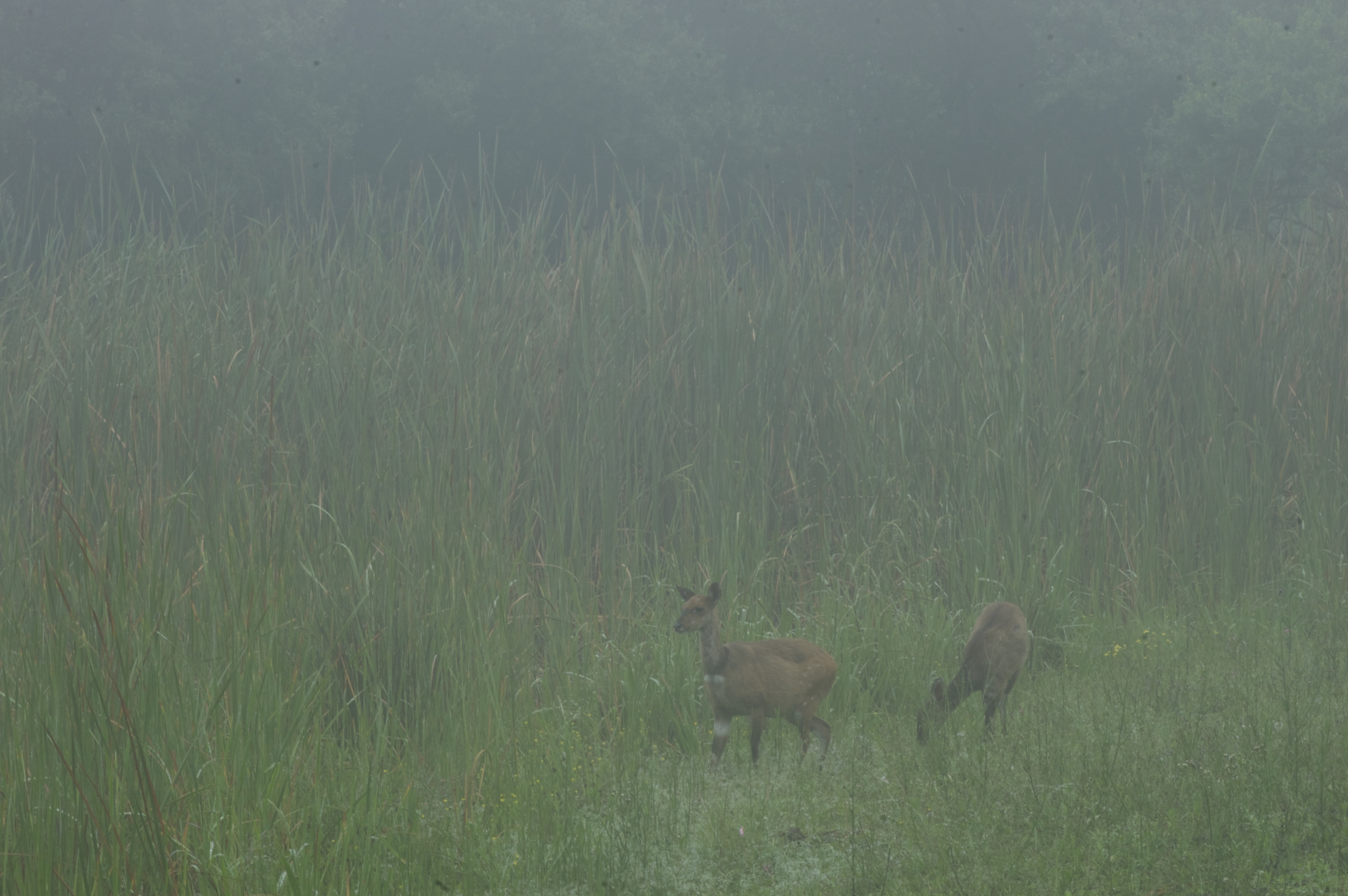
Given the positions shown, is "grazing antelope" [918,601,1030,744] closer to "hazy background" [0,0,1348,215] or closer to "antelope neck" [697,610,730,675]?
"antelope neck" [697,610,730,675]

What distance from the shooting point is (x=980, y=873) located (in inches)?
119

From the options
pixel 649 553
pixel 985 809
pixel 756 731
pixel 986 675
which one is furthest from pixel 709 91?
pixel 985 809

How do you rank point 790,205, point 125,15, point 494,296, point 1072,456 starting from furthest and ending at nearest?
point 790,205, point 125,15, point 494,296, point 1072,456

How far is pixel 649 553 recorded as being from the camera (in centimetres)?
676

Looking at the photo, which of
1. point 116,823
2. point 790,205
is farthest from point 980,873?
point 790,205

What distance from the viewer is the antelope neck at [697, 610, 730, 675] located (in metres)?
4.29

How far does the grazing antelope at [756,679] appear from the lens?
13.8 feet

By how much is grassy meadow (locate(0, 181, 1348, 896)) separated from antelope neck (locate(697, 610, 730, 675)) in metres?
0.33

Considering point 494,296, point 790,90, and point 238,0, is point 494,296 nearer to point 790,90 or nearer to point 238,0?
point 238,0

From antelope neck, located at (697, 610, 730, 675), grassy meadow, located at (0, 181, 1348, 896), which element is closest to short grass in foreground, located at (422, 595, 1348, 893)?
grassy meadow, located at (0, 181, 1348, 896)

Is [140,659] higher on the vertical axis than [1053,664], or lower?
higher

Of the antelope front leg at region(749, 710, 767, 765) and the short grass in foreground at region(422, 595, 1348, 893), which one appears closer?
the short grass in foreground at region(422, 595, 1348, 893)

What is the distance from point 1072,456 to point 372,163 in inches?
643

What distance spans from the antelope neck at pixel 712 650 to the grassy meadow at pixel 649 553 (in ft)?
1.09
